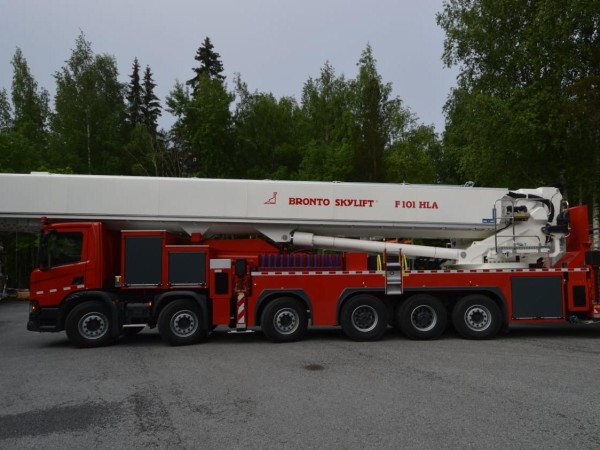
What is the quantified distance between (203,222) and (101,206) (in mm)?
2224

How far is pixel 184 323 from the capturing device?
438 inches

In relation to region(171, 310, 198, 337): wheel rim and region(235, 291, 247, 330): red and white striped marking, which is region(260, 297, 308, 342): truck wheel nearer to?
region(235, 291, 247, 330): red and white striped marking

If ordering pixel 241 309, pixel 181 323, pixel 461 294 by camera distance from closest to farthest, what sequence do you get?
pixel 181 323 → pixel 241 309 → pixel 461 294

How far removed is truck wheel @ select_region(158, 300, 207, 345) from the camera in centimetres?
1102

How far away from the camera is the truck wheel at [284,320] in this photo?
1120cm

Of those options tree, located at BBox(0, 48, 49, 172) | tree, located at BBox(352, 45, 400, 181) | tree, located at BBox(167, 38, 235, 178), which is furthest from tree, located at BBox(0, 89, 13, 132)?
tree, located at BBox(352, 45, 400, 181)

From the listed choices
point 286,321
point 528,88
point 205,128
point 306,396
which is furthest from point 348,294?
point 205,128

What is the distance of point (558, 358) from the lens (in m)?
9.12

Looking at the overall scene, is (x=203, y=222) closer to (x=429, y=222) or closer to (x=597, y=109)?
(x=429, y=222)

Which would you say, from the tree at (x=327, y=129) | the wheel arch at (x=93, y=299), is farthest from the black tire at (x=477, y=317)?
the tree at (x=327, y=129)

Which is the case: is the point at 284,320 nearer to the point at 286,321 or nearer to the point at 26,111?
the point at 286,321

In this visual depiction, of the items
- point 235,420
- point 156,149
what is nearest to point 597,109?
point 235,420

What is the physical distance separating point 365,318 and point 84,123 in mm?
30267

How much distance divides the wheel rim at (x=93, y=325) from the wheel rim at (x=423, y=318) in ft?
22.0
